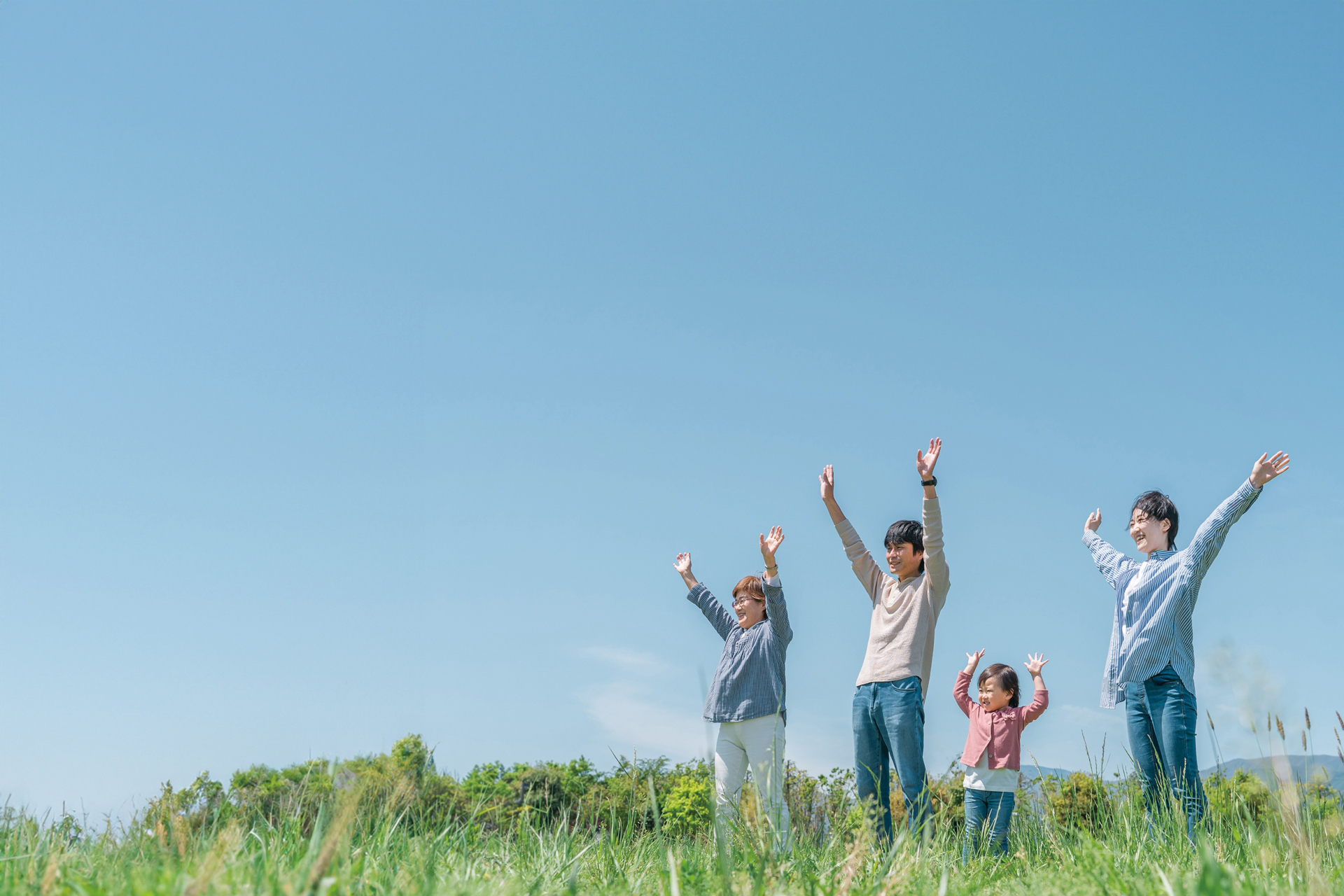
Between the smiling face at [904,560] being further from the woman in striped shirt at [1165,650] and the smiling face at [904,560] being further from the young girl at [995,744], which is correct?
the young girl at [995,744]

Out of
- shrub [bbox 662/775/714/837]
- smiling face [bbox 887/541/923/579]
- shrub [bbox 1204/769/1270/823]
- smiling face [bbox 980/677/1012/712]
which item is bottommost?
shrub [bbox 662/775/714/837]

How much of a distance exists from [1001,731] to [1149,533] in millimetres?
1906

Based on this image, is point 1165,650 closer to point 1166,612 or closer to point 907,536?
point 1166,612

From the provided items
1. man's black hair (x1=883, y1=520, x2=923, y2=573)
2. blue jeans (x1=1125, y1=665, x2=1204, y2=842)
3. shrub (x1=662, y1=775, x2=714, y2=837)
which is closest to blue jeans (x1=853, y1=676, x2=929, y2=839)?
man's black hair (x1=883, y1=520, x2=923, y2=573)

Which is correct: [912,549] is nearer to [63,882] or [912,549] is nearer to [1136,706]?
[1136,706]

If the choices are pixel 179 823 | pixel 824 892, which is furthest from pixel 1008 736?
pixel 179 823

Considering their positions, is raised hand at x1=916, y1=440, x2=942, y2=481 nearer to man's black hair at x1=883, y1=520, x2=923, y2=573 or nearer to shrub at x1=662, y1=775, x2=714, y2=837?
man's black hair at x1=883, y1=520, x2=923, y2=573

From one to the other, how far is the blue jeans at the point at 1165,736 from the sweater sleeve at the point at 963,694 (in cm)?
183

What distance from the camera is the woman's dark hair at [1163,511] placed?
17.8 feet

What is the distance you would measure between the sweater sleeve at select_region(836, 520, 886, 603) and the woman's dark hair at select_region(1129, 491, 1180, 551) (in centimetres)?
162

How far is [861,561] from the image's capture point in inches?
227

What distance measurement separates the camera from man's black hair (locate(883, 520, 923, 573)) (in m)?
5.50

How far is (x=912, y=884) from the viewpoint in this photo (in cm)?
236

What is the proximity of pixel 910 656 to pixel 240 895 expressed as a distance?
12.6 ft
